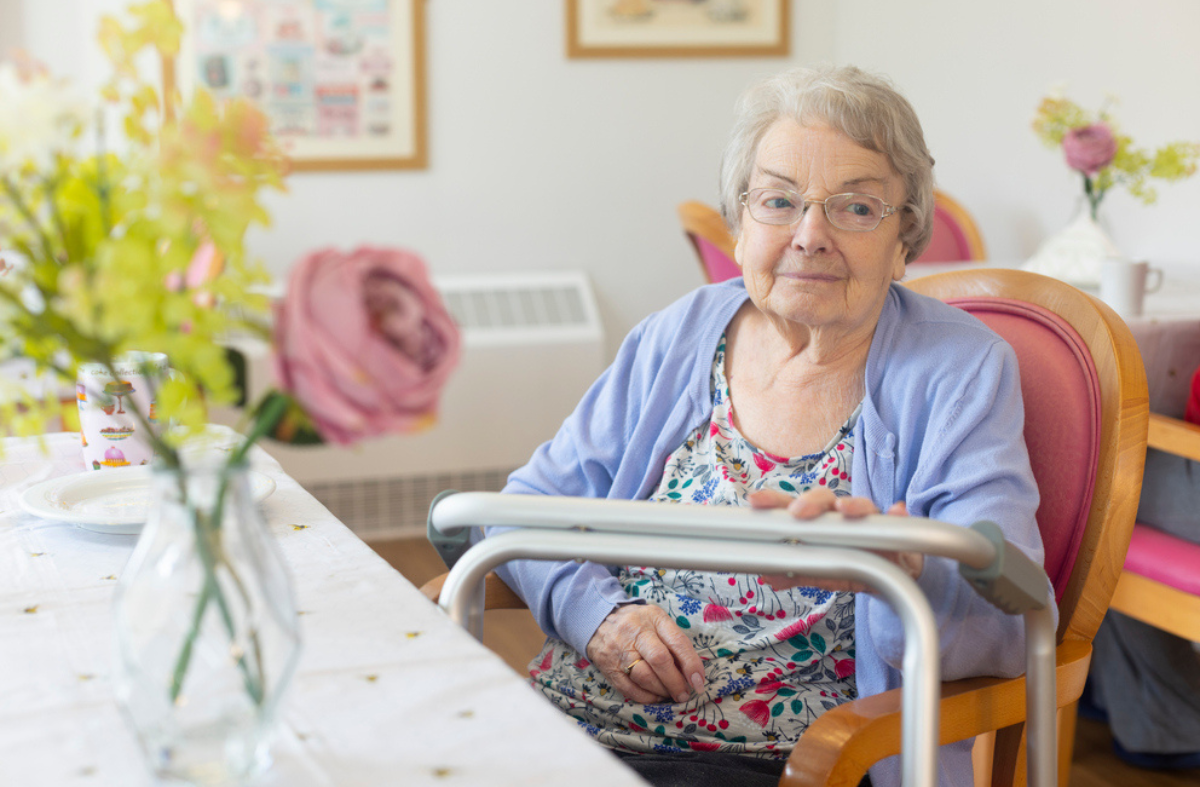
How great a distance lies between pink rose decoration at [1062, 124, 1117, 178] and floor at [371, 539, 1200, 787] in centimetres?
119

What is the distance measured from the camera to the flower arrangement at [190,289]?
0.54 m

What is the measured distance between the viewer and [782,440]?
1333 millimetres

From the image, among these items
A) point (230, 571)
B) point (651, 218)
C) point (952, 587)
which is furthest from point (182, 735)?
point (651, 218)

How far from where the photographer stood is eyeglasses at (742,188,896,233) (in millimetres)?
1313

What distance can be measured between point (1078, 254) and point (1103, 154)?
23cm

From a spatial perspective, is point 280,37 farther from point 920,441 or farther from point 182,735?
point 182,735

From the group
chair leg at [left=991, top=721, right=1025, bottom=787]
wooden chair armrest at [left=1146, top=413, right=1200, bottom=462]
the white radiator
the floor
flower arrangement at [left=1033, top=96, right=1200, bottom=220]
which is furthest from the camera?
the white radiator

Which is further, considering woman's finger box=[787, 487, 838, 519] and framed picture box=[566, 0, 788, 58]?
framed picture box=[566, 0, 788, 58]

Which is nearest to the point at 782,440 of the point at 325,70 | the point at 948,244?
the point at 948,244

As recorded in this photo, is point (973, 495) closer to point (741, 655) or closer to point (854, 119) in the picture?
point (741, 655)

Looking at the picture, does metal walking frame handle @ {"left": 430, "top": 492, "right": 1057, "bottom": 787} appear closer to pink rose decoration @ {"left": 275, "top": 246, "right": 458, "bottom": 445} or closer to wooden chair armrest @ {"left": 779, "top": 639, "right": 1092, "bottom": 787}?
wooden chair armrest @ {"left": 779, "top": 639, "right": 1092, "bottom": 787}

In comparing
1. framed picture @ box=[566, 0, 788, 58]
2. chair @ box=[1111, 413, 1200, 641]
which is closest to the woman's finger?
chair @ box=[1111, 413, 1200, 641]

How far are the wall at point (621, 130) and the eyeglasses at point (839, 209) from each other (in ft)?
6.06

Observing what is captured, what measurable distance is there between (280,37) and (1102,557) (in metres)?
2.88
